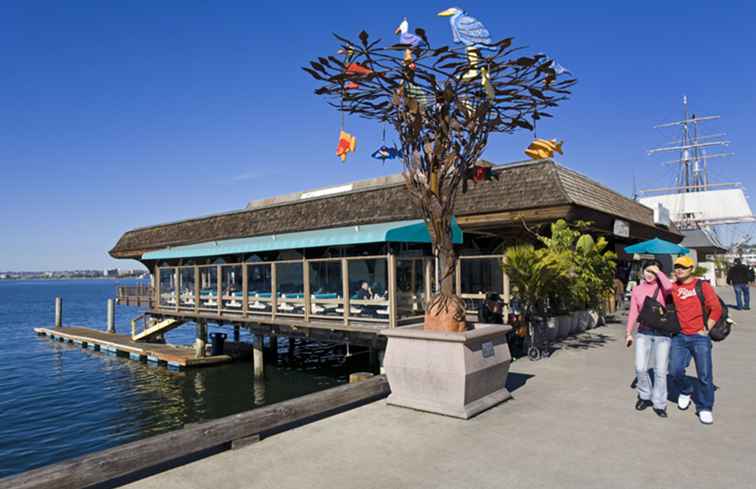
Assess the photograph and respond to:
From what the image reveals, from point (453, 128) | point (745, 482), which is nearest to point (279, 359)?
point (453, 128)

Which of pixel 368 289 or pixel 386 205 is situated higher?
pixel 386 205

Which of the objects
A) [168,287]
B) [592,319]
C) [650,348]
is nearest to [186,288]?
[168,287]

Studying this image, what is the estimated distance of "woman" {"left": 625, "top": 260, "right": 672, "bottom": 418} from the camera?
20.7 ft

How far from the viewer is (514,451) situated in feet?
16.9

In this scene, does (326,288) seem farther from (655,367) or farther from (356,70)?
(655,367)

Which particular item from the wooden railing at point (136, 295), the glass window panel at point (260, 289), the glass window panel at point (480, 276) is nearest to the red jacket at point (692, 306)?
the glass window panel at point (480, 276)

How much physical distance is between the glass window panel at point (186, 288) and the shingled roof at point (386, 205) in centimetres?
313

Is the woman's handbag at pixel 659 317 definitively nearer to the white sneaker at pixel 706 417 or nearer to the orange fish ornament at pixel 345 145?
the white sneaker at pixel 706 417

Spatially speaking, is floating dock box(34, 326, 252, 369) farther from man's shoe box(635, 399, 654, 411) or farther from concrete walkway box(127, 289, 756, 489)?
man's shoe box(635, 399, 654, 411)

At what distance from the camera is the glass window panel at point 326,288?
13492mm

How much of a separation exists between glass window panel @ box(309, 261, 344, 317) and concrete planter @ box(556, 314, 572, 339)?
5.86 meters

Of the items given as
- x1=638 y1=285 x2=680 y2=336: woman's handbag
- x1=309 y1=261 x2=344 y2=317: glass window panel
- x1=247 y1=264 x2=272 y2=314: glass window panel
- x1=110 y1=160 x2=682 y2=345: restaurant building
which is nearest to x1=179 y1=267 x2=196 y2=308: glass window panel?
x1=110 y1=160 x2=682 y2=345: restaurant building

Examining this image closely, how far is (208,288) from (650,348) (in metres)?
16.1

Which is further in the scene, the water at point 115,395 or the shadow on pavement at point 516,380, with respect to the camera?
the water at point 115,395
